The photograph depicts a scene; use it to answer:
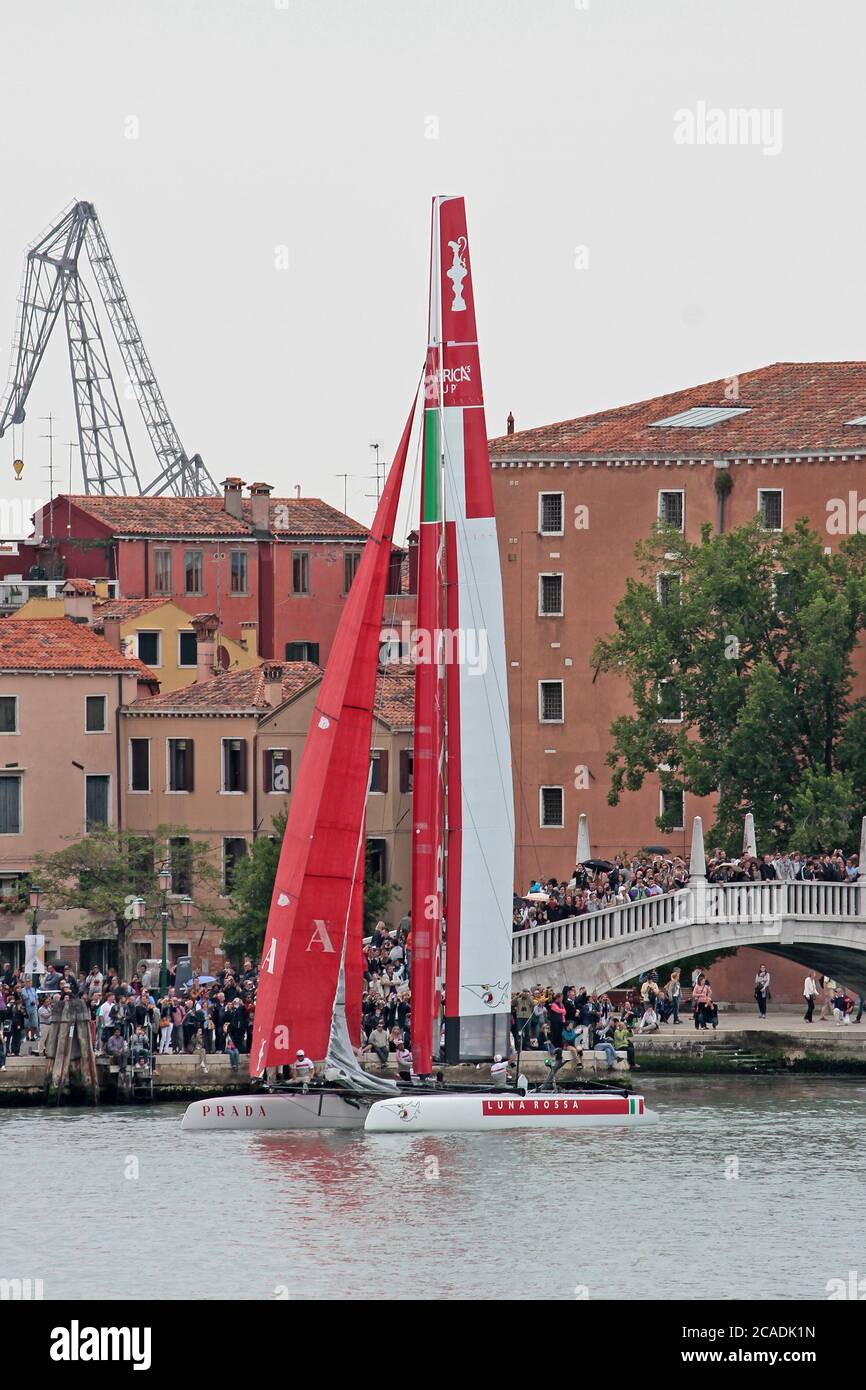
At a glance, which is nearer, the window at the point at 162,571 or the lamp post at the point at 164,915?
the lamp post at the point at 164,915

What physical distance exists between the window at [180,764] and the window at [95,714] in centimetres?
132

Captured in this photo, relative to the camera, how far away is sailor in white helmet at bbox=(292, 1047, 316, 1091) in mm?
48781

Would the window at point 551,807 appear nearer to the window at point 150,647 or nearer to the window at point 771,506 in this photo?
the window at point 771,506

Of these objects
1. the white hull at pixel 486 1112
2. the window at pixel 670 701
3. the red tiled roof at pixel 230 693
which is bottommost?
the white hull at pixel 486 1112

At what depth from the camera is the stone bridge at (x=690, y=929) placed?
5709 centimetres

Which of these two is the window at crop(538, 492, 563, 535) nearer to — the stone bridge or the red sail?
the stone bridge

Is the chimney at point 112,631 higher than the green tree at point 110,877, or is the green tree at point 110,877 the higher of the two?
the chimney at point 112,631

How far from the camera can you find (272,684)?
7269 cm

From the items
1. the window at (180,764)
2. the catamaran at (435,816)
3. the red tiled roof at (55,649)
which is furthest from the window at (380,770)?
the catamaran at (435,816)
